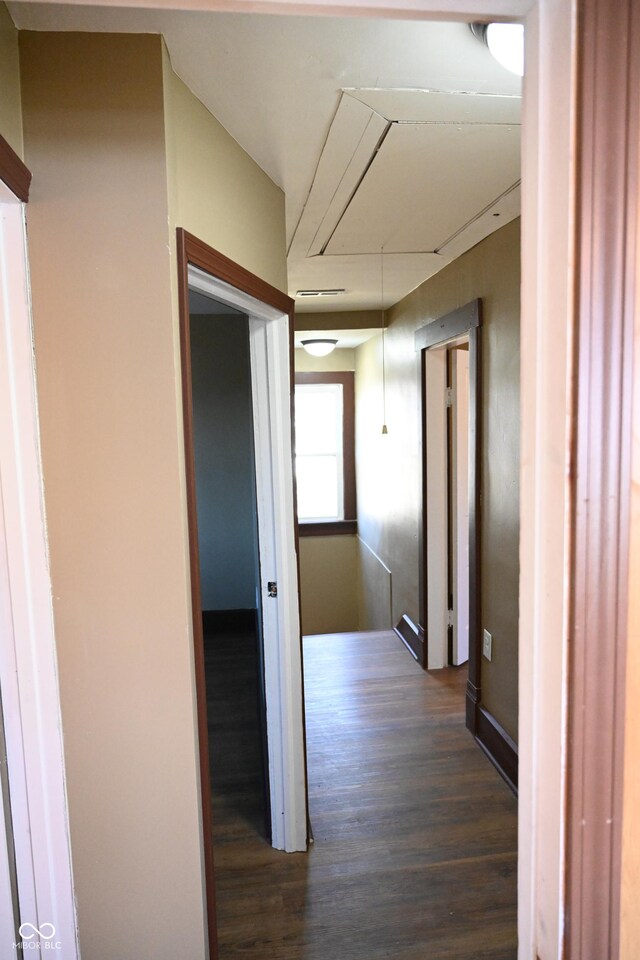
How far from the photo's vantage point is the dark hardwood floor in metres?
2.08

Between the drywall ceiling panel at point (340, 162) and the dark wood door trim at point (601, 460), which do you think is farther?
the drywall ceiling panel at point (340, 162)

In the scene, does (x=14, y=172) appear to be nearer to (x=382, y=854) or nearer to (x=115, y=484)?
(x=115, y=484)

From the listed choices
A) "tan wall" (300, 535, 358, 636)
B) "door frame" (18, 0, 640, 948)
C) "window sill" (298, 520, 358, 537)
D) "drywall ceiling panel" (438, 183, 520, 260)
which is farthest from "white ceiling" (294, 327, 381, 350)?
"door frame" (18, 0, 640, 948)

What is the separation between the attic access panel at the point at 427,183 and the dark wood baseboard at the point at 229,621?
2.80m

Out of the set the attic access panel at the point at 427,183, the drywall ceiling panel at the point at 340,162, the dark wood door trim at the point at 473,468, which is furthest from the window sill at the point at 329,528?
the drywall ceiling panel at the point at 340,162

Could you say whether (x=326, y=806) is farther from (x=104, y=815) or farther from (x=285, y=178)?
(x=285, y=178)

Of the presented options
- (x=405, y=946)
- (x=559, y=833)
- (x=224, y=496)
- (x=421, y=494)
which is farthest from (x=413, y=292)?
(x=559, y=833)

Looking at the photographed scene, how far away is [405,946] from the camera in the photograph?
6.70 feet

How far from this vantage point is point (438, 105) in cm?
161

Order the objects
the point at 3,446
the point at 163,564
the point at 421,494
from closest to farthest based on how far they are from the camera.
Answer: the point at 3,446
the point at 163,564
the point at 421,494

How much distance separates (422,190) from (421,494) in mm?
2169

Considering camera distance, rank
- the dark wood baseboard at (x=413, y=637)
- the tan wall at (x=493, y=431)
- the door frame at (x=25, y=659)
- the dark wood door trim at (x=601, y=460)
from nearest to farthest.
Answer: the dark wood door trim at (x=601, y=460), the door frame at (x=25, y=659), the tan wall at (x=493, y=431), the dark wood baseboard at (x=413, y=637)

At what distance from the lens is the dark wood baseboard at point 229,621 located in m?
4.71

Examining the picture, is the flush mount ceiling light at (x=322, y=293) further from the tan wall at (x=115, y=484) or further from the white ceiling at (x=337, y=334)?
the tan wall at (x=115, y=484)
